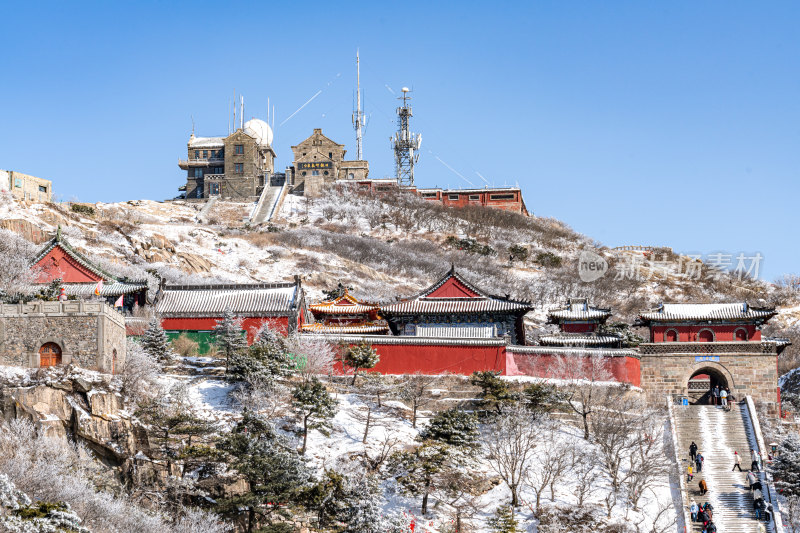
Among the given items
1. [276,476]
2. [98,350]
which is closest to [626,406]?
[276,476]

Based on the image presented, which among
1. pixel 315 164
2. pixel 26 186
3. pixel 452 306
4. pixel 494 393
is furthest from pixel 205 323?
pixel 315 164

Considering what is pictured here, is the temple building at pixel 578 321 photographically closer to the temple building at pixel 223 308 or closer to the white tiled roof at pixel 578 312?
the white tiled roof at pixel 578 312

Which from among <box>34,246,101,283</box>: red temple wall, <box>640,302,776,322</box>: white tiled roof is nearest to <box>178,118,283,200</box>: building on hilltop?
<box>34,246,101,283</box>: red temple wall

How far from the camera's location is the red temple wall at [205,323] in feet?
169

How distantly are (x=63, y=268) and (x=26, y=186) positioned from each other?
39.2 meters

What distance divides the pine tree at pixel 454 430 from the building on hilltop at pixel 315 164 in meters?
75.6

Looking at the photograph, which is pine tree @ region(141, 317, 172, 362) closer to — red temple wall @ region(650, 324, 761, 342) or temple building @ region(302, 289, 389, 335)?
temple building @ region(302, 289, 389, 335)

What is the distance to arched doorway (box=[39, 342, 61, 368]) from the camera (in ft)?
128

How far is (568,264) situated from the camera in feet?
320

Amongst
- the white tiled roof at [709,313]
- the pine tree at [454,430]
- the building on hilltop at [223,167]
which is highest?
the building on hilltop at [223,167]

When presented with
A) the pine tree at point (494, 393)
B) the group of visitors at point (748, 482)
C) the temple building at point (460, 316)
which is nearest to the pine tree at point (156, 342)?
the temple building at point (460, 316)

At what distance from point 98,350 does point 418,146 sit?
8104 cm

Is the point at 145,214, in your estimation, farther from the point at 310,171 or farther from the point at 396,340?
the point at 396,340

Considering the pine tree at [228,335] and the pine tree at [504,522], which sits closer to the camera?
the pine tree at [504,522]
